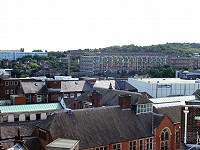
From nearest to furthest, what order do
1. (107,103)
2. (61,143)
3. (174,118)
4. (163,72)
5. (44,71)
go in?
1. (61,143)
2. (174,118)
3. (107,103)
4. (163,72)
5. (44,71)

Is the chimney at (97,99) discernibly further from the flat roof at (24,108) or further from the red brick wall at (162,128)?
the red brick wall at (162,128)

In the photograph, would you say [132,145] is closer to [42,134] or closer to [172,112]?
[42,134]

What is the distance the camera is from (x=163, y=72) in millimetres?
137625

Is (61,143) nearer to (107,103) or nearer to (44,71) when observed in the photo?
(107,103)

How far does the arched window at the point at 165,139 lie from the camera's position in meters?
43.6

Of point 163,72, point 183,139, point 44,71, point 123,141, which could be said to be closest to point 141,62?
point 163,72

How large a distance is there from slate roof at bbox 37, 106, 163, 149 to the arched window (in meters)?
1.94

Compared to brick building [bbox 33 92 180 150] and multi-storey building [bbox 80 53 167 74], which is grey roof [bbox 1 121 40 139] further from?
multi-storey building [bbox 80 53 167 74]

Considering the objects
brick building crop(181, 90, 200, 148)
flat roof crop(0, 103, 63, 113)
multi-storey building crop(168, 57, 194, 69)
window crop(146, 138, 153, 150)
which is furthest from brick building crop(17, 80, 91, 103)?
multi-storey building crop(168, 57, 194, 69)

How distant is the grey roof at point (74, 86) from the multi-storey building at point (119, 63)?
3767 inches

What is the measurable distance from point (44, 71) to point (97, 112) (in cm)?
11727

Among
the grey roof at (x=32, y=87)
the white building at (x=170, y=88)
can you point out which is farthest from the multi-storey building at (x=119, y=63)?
the grey roof at (x=32, y=87)

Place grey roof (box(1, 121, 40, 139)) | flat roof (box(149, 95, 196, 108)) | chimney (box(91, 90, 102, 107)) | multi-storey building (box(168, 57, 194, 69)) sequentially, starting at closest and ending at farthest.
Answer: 1. grey roof (box(1, 121, 40, 139))
2. chimney (box(91, 90, 102, 107))
3. flat roof (box(149, 95, 196, 108))
4. multi-storey building (box(168, 57, 194, 69))

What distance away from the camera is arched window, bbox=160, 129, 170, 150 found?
4362 centimetres
